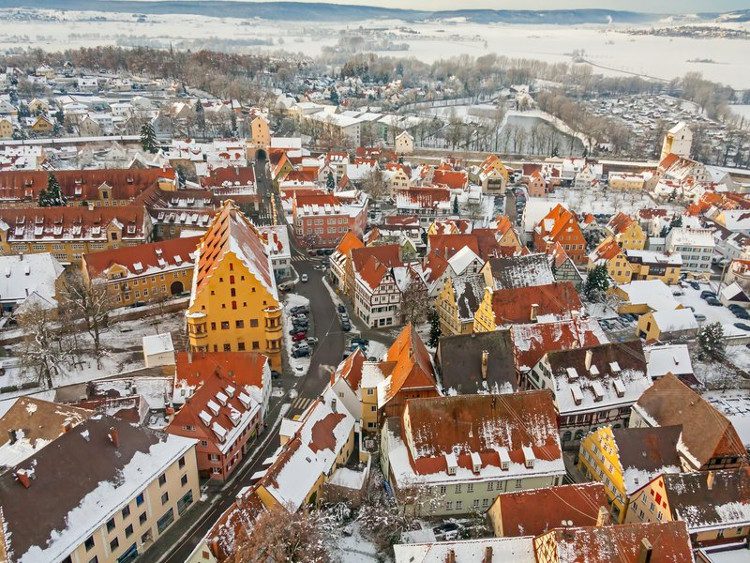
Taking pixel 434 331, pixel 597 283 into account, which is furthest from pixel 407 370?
pixel 597 283

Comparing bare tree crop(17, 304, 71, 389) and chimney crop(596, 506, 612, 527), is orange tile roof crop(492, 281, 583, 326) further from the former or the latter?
bare tree crop(17, 304, 71, 389)

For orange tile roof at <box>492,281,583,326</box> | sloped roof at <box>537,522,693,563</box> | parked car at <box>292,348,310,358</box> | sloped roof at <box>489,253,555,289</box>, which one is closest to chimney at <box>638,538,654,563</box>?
sloped roof at <box>537,522,693,563</box>

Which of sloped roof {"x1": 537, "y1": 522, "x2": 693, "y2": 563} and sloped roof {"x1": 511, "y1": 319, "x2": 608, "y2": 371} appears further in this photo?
sloped roof {"x1": 511, "y1": 319, "x2": 608, "y2": 371}

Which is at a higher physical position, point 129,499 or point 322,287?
point 129,499

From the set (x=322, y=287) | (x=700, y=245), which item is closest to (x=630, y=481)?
(x=322, y=287)

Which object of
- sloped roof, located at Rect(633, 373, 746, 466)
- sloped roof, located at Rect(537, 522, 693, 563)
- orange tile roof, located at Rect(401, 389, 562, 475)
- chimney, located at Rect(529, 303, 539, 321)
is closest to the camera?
sloped roof, located at Rect(537, 522, 693, 563)

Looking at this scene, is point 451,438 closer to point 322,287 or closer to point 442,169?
point 322,287

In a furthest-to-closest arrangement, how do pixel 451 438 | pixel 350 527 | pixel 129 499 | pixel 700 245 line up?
pixel 700 245, pixel 451 438, pixel 350 527, pixel 129 499
